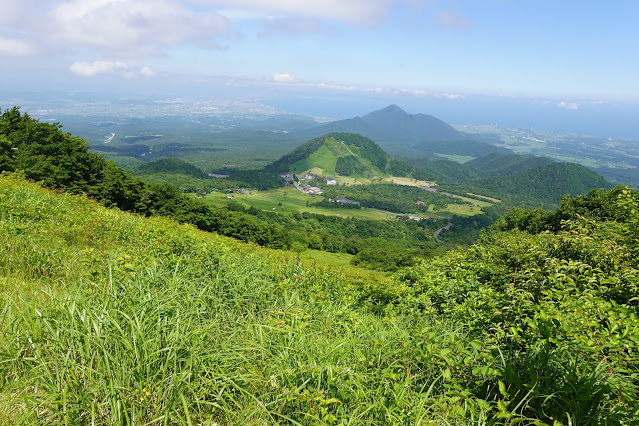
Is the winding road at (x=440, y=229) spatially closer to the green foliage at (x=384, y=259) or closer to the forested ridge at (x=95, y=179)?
the green foliage at (x=384, y=259)

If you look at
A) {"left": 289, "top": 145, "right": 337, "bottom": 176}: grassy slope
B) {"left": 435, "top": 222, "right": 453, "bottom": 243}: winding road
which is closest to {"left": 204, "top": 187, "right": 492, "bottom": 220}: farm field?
{"left": 435, "top": 222, "right": 453, "bottom": 243}: winding road

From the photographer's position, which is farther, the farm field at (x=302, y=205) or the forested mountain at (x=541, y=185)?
the forested mountain at (x=541, y=185)

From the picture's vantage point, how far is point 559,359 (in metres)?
2.71

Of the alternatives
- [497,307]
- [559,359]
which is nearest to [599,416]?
[559,359]

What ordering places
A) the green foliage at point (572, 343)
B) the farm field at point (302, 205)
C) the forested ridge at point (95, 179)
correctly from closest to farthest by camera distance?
1. the green foliage at point (572, 343)
2. the forested ridge at point (95, 179)
3. the farm field at point (302, 205)

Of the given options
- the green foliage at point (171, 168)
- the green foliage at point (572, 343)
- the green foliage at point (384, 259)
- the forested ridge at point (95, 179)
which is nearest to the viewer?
the green foliage at point (572, 343)

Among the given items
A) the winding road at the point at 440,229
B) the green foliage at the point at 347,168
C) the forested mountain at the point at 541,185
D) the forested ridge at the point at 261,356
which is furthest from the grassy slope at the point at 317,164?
the forested ridge at the point at 261,356

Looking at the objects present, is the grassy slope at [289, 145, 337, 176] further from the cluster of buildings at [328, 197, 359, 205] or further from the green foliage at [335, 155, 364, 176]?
the cluster of buildings at [328, 197, 359, 205]

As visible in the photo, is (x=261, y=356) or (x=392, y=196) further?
(x=392, y=196)

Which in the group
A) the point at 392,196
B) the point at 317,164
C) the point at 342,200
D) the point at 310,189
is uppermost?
the point at 317,164

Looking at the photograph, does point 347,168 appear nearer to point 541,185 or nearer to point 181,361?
point 541,185

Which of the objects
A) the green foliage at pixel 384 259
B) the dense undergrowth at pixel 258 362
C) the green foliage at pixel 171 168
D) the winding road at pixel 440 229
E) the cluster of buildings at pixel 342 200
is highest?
the dense undergrowth at pixel 258 362

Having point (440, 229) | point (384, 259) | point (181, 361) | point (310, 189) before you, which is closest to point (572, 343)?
point (181, 361)

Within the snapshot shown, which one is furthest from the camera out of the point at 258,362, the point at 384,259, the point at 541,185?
the point at 541,185
